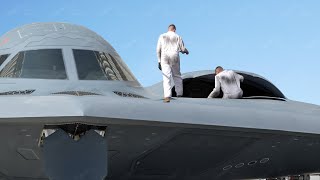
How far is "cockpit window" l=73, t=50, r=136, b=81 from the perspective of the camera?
24.1ft

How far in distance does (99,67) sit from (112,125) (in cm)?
251

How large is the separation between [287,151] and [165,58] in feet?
9.14

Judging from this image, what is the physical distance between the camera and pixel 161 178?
7.89 m

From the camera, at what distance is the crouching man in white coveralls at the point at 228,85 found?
8680 millimetres

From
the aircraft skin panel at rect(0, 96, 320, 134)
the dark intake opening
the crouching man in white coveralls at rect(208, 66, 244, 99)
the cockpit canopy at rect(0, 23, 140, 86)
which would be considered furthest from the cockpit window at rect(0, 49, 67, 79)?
the crouching man in white coveralls at rect(208, 66, 244, 99)

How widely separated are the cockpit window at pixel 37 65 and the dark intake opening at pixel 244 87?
2720mm

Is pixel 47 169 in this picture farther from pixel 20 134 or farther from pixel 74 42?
pixel 74 42

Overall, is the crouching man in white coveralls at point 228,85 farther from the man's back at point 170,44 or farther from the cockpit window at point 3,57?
the cockpit window at point 3,57

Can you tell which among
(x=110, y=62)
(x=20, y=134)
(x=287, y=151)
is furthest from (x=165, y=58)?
(x=20, y=134)

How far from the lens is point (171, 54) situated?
27.1 ft

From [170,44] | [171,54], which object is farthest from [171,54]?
[170,44]

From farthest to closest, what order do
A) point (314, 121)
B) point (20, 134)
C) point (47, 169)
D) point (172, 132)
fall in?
point (314, 121) < point (172, 132) < point (20, 134) < point (47, 169)

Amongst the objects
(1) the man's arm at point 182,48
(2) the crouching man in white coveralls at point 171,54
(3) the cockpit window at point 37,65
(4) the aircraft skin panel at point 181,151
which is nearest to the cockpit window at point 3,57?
(3) the cockpit window at point 37,65

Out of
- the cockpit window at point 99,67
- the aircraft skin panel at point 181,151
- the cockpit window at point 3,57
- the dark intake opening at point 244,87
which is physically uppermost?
the cockpit window at point 3,57
